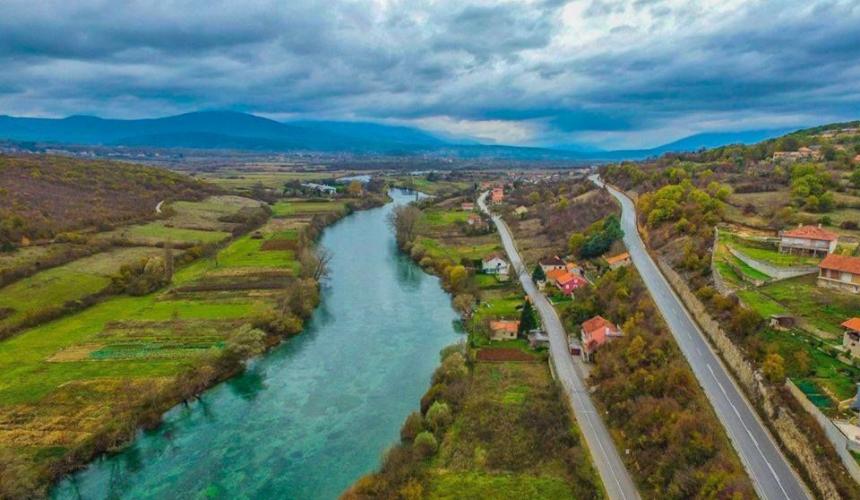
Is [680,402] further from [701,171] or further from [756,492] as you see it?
[701,171]

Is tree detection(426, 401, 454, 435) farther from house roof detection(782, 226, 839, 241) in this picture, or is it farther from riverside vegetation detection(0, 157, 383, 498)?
house roof detection(782, 226, 839, 241)

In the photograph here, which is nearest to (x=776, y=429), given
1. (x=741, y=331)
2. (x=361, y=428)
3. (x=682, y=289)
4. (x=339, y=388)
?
(x=741, y=331)

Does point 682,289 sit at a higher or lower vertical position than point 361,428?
higher

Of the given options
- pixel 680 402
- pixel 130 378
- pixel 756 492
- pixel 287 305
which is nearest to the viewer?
pixel 756 492

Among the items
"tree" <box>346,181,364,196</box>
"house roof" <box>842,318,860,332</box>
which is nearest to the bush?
"house roof" <box>842,318,860,332</box>

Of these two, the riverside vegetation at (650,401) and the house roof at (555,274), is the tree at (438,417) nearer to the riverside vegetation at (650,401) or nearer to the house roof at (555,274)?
the riverside vegetation at (650,401)

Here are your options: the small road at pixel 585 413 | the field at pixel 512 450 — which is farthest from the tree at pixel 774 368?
the field at pixel 512 450
